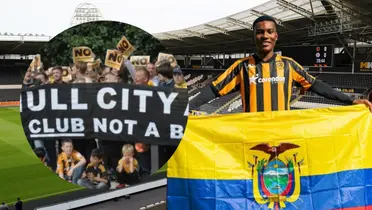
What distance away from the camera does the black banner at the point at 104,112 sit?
170 cm

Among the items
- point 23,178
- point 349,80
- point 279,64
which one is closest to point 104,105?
point 279,64

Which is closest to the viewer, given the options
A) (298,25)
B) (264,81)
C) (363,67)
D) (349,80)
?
(264,81)

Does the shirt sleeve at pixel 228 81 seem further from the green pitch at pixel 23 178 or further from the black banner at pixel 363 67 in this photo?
the black banner at pixel 363 67

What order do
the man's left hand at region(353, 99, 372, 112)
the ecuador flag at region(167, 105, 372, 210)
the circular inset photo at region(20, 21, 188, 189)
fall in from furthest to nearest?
the man's left hand at region(353, 99, 372, 112) → the ecuador flag at region(167, 105, 372, 210) → the circular inset photo at region(20, 21, 188, 189)

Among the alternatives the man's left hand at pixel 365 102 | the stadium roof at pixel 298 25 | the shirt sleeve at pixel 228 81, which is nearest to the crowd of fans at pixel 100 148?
the shirt sleeve at pixel 228 81

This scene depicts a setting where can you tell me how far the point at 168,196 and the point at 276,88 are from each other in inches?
38.5

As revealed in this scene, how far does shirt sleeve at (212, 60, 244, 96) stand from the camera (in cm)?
237

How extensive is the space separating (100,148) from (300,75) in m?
1.40

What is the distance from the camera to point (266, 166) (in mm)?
2342

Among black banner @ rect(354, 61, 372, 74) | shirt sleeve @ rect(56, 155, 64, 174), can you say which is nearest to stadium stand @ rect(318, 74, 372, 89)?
black banner @ rect(354, 61, 372, 74)

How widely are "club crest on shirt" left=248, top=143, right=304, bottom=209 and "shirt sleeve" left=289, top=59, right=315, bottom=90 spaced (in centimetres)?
A: 44

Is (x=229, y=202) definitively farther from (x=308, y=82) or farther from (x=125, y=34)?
(x=125, y=34)

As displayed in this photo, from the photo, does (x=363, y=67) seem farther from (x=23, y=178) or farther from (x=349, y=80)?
(x=23, y=178)

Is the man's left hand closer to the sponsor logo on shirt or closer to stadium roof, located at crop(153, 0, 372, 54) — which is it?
the sponsor logo on shirt
